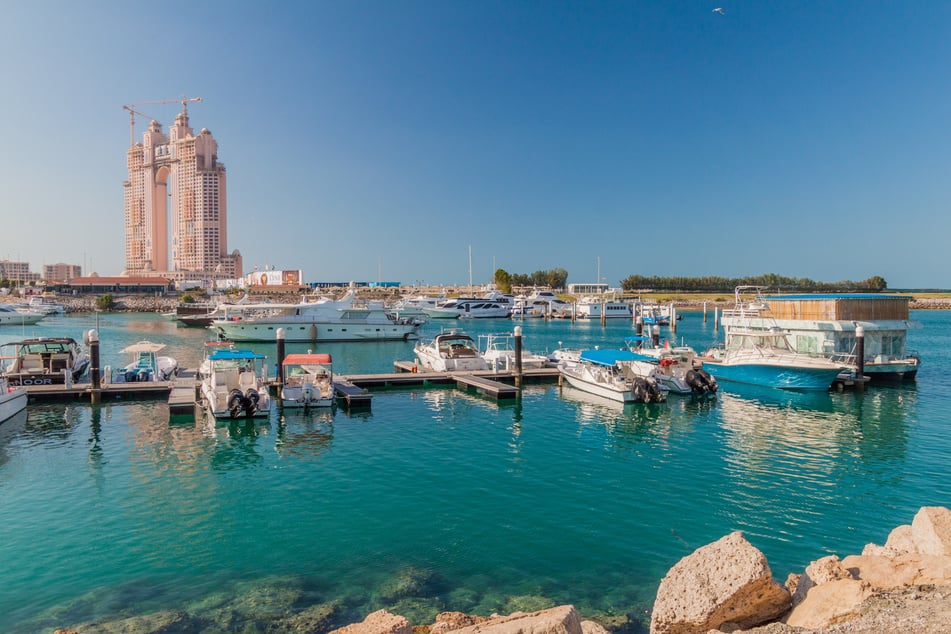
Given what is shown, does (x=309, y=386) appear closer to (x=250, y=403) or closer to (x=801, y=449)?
(x=250, y=403)

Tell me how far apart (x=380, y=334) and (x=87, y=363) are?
3639 cm

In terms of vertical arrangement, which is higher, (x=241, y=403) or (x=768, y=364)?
(x=768, y=364)

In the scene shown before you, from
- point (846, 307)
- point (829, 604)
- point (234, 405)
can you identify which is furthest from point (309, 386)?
point (846, 307)

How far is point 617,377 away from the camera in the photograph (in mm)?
33188

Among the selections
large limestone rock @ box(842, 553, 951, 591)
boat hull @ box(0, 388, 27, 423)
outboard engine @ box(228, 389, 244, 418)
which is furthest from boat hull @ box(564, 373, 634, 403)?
boat hull @ box(0, 388, 27, 423)

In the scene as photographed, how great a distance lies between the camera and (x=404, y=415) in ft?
96.4

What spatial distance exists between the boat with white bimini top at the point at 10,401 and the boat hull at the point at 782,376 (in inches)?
1525

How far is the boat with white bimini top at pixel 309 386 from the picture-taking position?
97.6ft

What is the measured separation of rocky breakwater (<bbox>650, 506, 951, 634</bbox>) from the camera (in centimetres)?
766

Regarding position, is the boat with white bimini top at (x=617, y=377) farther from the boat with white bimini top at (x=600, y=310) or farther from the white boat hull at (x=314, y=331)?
the boat with white bimini top at (x=600, y=310)

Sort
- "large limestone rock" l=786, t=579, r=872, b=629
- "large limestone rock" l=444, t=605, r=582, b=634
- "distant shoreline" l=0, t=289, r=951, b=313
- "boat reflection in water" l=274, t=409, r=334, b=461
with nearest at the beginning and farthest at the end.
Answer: "large limestone rock" l=444, t=605, r=582, b=634
"large limestone rock" l=786, t=579, r=872, b=629
"boat reflection in water" l=274, t=409, r=334, b=461
"distant shoreline" l=0, t=289, r=951, b=313

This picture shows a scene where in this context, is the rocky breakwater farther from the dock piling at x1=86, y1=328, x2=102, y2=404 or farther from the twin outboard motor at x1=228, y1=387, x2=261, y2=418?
the dock piling at x1=86, y1=328, x2=102, y2=404

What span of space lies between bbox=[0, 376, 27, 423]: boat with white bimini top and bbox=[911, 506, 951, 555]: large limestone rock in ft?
105

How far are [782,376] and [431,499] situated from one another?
1065 inches
